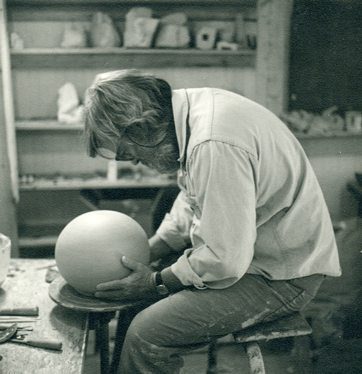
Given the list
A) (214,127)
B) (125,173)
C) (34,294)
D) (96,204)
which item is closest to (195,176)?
(214,127)

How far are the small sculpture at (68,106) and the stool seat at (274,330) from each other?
2640 millimetres

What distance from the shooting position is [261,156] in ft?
5.84

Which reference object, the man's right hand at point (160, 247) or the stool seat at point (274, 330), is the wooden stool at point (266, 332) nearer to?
the stool seat at point (274, 330)

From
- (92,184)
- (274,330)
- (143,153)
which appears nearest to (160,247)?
(143,153)

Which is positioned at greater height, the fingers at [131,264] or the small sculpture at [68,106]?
the small sculpture at [68,106]

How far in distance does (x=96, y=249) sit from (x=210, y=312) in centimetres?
45

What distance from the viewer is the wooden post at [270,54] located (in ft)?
13.4

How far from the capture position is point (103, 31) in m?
4.03

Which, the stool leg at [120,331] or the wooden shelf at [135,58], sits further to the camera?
the wooden shelf at [135,58]

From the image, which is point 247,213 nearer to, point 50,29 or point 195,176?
point 195,176

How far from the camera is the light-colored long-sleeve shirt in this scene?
5.53 feet

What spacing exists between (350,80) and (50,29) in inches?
92.3

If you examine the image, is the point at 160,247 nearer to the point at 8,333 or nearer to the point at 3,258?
the point at 3,258

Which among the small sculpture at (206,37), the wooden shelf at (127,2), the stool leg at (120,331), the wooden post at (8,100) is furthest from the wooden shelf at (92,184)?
the stool leg at (120,331)
